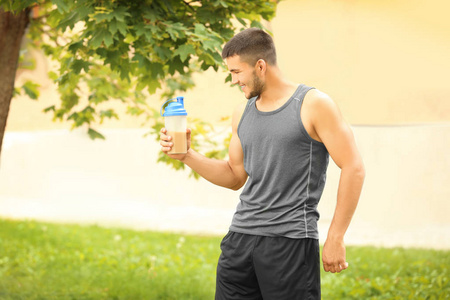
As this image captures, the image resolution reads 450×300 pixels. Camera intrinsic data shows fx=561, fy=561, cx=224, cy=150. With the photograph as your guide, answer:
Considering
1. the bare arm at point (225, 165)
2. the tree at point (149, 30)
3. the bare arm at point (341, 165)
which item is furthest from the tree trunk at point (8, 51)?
the bare arm at point (341, 165)

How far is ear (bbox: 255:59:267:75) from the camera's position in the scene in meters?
2.20

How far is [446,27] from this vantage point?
8.46 m

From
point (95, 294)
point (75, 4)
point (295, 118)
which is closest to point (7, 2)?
point (75, 4)

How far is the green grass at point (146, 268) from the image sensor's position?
5309 mm

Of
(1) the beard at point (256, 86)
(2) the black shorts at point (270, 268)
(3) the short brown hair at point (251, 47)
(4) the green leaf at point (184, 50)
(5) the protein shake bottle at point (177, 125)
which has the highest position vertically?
(4) the green leaf at point (184, 50)

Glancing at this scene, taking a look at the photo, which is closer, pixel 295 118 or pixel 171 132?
pixel 295 118

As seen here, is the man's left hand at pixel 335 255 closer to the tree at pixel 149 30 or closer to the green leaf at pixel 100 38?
the tree at pixel 149 30

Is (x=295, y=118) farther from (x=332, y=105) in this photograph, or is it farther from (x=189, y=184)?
(x=189, y=184)

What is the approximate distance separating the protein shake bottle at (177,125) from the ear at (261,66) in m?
0.35

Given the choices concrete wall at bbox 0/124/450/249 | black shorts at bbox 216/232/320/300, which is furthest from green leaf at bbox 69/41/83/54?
concrete wall at bbox 0/124/450/249

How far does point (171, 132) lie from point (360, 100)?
6.96 meters

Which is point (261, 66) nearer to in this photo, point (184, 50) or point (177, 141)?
point (177, 141)

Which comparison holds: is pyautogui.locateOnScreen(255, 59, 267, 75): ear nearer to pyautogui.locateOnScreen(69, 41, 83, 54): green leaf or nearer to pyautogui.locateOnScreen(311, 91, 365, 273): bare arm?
pyautogui.locateOnScreen(311, 91, 365, 273): bare arm

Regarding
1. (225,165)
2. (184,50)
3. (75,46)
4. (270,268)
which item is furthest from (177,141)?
(75,46)
